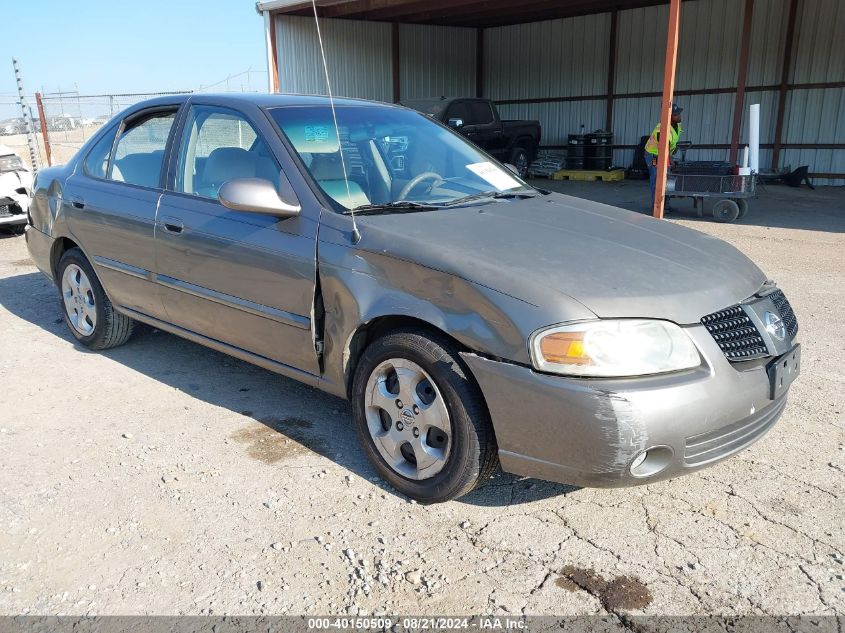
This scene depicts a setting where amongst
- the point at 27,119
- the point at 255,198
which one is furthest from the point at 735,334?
the point at 27,119

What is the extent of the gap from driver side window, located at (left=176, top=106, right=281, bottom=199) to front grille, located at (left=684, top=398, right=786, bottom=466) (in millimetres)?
2286

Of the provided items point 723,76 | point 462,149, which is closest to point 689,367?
point 462,149

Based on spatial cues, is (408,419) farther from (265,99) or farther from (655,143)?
(655,143)

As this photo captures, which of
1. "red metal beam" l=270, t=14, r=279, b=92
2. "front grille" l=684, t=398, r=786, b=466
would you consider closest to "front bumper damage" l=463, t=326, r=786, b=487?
"front grille" l=684, t=398, r=786, b=466

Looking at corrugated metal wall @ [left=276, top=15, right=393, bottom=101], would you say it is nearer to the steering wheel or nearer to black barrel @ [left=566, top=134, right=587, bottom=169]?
black barrel @ [left=566, top=134, right=587, bottom=169]

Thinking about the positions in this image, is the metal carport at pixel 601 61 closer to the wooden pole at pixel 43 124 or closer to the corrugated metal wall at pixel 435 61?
the corrugated metal wall at pixel 435 61

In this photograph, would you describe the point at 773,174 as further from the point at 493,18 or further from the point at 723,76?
the point at 493,18

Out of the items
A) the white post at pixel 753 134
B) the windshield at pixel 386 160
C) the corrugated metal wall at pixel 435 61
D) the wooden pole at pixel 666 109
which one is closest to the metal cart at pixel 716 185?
the white post at pixel 753 134

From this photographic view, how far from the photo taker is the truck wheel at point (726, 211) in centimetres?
1109

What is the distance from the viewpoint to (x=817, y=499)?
9.84ft

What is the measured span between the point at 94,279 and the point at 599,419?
3.69 meters

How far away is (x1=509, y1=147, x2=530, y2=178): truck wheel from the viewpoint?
19.0m

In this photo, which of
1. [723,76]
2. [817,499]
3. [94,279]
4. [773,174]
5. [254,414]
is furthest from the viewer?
[723,76]

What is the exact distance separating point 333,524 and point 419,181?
177 cm
